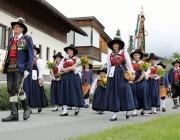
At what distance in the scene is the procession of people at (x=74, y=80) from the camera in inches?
302

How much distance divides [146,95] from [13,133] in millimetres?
6323

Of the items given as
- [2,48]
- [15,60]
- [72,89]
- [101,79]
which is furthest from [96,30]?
[15,60]

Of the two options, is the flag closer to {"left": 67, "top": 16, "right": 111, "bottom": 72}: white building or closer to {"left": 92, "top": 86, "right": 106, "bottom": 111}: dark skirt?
{"left": 67, "top": 16, "right": 111, "bottom": 72}: white building

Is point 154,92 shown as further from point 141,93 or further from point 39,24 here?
point 39,24

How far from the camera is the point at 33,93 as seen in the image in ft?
35.4

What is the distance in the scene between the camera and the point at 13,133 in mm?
5910

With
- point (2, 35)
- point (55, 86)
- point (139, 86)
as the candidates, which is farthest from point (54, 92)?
point (2, 35)

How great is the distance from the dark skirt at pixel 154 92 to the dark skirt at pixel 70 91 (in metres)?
3.01

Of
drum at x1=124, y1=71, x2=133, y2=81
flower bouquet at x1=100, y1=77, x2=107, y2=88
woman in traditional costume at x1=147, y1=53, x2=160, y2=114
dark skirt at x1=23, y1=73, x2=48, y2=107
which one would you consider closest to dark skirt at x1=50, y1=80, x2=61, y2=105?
dark skirt at x1=23, y1=73, x2=48, y2=107

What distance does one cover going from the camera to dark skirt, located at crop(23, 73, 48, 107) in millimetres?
10648

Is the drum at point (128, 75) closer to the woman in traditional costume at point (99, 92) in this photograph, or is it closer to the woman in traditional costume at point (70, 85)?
the woman in traditional costume at point (70, 85)

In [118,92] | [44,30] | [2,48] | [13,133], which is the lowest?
[13,133]

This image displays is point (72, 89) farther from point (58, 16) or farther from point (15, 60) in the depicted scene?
point (58, 16)

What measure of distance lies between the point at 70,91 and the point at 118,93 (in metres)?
1.68
